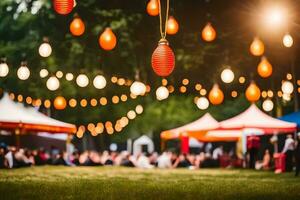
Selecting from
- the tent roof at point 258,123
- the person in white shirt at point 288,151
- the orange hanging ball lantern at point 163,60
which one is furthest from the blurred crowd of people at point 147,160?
the orange hanging ball lantern at point 163,60

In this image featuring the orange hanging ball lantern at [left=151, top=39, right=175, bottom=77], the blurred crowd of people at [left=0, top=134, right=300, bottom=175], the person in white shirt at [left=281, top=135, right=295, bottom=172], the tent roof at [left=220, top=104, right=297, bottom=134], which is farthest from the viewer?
the blurred crowd of people at [left=0, top=134, right=300, bottom=175]

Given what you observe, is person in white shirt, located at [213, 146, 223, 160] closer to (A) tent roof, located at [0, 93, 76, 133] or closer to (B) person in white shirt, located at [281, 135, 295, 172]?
(B) person in white shirt, located at [281, 135, 295, 172]

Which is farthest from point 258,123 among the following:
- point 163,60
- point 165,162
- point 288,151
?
point 163,60

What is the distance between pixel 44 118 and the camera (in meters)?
21.1

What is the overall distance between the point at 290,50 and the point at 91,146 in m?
28.5

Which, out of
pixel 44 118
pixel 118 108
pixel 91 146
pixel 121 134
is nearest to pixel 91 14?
pixel 44 118

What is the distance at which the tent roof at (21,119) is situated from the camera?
63.8ft

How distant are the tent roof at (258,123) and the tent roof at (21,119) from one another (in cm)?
631

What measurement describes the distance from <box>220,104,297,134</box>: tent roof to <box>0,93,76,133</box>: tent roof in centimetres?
631

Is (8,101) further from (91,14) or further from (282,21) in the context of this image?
(282,21)

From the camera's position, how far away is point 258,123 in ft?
65.6

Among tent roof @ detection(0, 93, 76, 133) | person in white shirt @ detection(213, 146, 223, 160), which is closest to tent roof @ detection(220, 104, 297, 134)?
tent roof @ detection(0, 93, 76, 133)

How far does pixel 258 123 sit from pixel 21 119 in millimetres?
8218

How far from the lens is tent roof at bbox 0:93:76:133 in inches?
766
